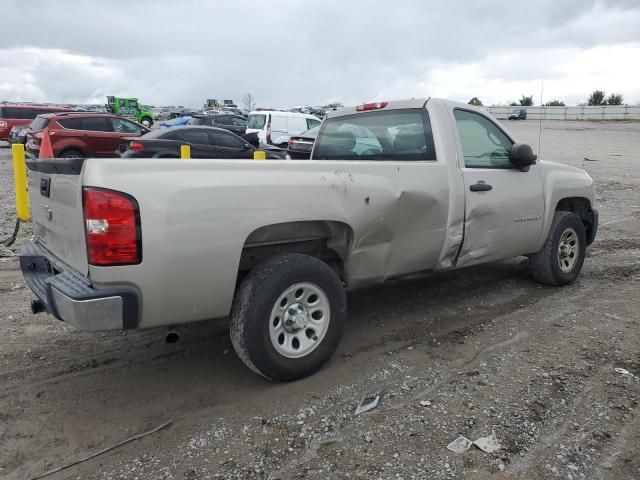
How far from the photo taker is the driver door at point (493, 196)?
4418mm

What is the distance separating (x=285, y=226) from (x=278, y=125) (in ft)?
53.4

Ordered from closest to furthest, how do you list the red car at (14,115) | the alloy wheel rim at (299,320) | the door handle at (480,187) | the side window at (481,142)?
the alloy wheel rim at (299,320) < the door handle at (480,187) < the side window at (481,142) < the red car at (14,115)

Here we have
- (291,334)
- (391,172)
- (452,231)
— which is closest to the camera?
(291,334)

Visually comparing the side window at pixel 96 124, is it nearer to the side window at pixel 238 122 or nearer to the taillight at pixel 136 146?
the taillight at pixel 136 146

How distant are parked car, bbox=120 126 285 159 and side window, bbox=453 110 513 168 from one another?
8.58m

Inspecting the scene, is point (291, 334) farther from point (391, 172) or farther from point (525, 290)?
point (525, 290)

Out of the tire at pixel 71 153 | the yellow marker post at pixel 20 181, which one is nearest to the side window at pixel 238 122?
the tire at pixel 71 153

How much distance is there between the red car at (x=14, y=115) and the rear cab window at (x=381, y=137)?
20.2m

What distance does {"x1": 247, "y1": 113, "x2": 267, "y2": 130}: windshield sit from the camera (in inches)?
760

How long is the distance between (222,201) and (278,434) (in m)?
1.31

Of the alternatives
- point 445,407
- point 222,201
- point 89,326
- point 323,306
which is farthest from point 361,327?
point 89,326

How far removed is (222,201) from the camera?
2990 mm

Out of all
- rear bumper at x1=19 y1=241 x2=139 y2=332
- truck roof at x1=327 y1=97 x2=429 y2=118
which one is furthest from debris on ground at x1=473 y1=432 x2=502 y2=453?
truck roof at x1=327 y1=97 x2=429 y2=118

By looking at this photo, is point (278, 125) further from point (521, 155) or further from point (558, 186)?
point (521, 155)
